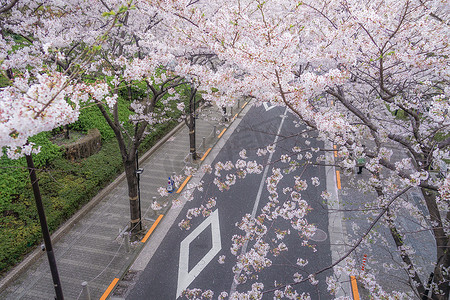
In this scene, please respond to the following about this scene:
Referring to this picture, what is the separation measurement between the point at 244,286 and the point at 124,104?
42.0ft

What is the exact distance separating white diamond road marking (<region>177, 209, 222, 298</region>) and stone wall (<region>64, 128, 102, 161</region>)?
5975 mm

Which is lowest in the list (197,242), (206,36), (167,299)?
(167,299)

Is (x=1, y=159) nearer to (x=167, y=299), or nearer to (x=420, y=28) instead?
(x=167, y=299)

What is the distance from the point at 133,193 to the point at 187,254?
2671mm

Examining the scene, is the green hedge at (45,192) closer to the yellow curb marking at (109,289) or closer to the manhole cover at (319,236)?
the yellow curb marking at (109,289)

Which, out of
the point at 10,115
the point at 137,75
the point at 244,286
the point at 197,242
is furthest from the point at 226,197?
the point at 10,115

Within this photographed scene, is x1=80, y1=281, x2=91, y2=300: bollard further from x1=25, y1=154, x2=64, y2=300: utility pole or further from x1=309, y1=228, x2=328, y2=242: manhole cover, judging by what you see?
x1=309, y1=228, x2=328, y2=242: manhole cover

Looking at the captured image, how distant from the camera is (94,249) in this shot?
30.1 feet

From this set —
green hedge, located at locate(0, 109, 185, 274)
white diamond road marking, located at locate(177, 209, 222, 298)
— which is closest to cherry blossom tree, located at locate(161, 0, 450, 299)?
white diamond road marking, located at locate(177, 209, 222, 298)

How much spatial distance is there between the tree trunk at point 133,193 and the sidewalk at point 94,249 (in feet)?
1.83

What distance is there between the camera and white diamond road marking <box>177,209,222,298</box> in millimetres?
8422

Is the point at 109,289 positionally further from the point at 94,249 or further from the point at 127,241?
the point at 94,249


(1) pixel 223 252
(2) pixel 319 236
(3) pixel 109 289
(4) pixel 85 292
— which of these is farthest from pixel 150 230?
(2) pixel 319 236

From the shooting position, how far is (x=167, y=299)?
7836mm
